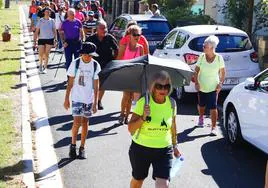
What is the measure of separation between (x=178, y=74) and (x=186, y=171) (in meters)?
1.94

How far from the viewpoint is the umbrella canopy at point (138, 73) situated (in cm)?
611

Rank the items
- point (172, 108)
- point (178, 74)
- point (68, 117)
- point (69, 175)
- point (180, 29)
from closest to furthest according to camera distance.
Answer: point (172, 108) → point (178, 74) → point (69, 175) → point (68, 117) → point (180, 29)

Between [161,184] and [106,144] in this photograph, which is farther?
[106,144]

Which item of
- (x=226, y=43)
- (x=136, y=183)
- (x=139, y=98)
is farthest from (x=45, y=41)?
(x=136, y=183)

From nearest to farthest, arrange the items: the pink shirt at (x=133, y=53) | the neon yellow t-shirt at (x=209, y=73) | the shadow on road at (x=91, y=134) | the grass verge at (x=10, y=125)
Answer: the grass verge at (x=10, y=125), the shadow on road at (x=91, y=134), the neon yellow t-shirt at (x=209, y=73), the pink shirt at (x=133, y=53)

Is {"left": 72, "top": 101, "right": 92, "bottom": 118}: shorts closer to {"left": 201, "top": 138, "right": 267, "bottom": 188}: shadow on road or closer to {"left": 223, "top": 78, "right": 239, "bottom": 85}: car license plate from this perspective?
{"left": 201, "top": 138, "right": 267, "bottom": 188}: shadow on road

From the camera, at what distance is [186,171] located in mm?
7809

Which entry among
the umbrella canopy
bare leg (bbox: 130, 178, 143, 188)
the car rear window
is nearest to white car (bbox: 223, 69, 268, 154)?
the umbrella canopy

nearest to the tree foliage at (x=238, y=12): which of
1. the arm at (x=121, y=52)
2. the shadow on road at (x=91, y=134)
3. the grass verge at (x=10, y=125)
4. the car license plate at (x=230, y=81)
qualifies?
the grass verge at (x=10, y=125)

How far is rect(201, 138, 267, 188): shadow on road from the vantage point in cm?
736

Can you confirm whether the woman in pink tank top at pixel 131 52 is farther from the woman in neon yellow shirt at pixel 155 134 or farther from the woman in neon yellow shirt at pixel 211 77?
the woman in neon yellow shirt at pixel 155 134

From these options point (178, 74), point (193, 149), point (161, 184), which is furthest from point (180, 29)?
point (161, 184)

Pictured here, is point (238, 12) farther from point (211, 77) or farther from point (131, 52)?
point (211, 77)

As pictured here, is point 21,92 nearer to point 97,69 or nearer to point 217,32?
point 217,32
